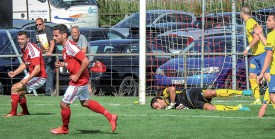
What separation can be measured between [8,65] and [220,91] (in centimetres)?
929

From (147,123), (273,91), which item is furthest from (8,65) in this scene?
(273,91)

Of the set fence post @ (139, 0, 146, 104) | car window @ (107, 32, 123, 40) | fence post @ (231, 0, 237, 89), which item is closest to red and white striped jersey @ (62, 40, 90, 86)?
fence post @ (139, 0, 146, 104)

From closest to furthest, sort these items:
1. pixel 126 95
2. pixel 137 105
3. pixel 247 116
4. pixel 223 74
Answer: pixel 247 116
pixel 137 105
pixel 223 74
pixel 126 95

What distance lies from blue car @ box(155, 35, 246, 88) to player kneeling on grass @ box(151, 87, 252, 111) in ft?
15.0

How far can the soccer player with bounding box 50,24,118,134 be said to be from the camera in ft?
41.9

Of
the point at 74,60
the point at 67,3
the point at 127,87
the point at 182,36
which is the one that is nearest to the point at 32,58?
the point at 74,60

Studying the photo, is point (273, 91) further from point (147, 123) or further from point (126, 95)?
point (126, 95)

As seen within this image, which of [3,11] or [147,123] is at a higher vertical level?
[3,11]

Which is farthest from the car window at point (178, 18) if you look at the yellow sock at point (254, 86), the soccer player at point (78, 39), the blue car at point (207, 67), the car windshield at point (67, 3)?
the car windshield at point (67, 3)

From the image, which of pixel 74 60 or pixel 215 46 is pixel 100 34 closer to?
pixel 215 46

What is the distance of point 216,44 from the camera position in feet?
73.9

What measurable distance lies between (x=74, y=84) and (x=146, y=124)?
1.65m

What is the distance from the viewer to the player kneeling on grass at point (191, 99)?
1672 centimetres

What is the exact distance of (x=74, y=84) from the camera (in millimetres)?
12914
